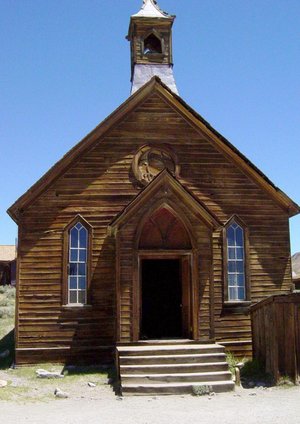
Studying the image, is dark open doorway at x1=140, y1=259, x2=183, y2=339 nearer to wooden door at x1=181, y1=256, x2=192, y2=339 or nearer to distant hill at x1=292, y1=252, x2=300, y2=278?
wooden door at x1=181, y1=256, x2=192, y2=339

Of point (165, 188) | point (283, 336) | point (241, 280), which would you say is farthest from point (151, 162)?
point (283, 336)

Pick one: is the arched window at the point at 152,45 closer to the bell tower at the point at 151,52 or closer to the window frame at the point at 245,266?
the bell tower at the point at 151,52

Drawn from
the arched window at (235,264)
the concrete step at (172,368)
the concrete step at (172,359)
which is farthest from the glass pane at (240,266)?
the concrete step at (172,368)

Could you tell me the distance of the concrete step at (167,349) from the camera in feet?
41.1

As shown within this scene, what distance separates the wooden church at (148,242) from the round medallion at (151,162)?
3 centimetres

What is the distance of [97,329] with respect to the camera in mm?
14867

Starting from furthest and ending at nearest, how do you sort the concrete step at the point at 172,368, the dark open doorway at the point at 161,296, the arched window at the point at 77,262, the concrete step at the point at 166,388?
the dark open doorway at the point at 161,296 < the arched window at the point at 77,262 < the concrete step at the point at 172,368 < the concrete step at the point at 166,388

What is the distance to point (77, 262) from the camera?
49.7 feet

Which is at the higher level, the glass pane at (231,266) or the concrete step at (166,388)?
the glass pane at (231,266)

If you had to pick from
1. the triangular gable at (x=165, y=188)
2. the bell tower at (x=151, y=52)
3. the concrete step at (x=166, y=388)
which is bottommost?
the concrete step at (x=166, y=388)

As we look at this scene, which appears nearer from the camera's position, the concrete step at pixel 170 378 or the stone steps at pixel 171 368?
the stone steps at pixel 171 368

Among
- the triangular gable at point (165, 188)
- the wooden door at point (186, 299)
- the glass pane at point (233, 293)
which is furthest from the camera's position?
the glass pane at point (233, 293)

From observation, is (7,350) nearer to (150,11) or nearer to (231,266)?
(231,266)

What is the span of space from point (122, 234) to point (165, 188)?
5.62 feet
